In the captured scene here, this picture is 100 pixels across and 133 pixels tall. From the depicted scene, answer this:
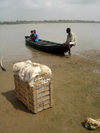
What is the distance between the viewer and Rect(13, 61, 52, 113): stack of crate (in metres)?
3.54

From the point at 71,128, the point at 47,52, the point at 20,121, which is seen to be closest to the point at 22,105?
the point at 20,121

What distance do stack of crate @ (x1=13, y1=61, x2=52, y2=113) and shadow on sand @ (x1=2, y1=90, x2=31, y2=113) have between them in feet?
0.98

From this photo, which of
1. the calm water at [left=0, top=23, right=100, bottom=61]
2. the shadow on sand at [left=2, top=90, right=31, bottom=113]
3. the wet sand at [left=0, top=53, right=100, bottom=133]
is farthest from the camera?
the calm water at [left=0, top=23, right=100, bottom=61]

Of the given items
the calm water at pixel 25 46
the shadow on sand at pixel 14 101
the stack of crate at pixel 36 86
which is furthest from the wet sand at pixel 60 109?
the calm water at pixel 25 46

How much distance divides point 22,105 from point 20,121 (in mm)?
711

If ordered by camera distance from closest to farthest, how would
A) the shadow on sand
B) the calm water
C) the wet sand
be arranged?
the wet sand < the shadow on sand < the calm water

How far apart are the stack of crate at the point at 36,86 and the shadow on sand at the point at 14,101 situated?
0.30 meters

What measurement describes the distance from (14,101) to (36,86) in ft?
4.72

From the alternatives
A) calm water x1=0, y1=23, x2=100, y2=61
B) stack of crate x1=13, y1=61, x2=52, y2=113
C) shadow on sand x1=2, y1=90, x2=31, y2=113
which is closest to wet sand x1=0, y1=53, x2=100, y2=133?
shadow on sand x1=2, y1=90, x2=31, y2=113

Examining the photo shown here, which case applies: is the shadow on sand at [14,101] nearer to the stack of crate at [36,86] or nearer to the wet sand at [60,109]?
the wet sand at [60,109]

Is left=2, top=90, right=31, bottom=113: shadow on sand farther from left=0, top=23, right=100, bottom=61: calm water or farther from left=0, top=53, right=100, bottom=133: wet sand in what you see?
left=0, top=23, right=100, bottom=61: calm water

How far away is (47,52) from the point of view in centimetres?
1205

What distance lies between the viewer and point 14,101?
4.62 m

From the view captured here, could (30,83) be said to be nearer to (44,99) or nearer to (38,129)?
(44,99)
